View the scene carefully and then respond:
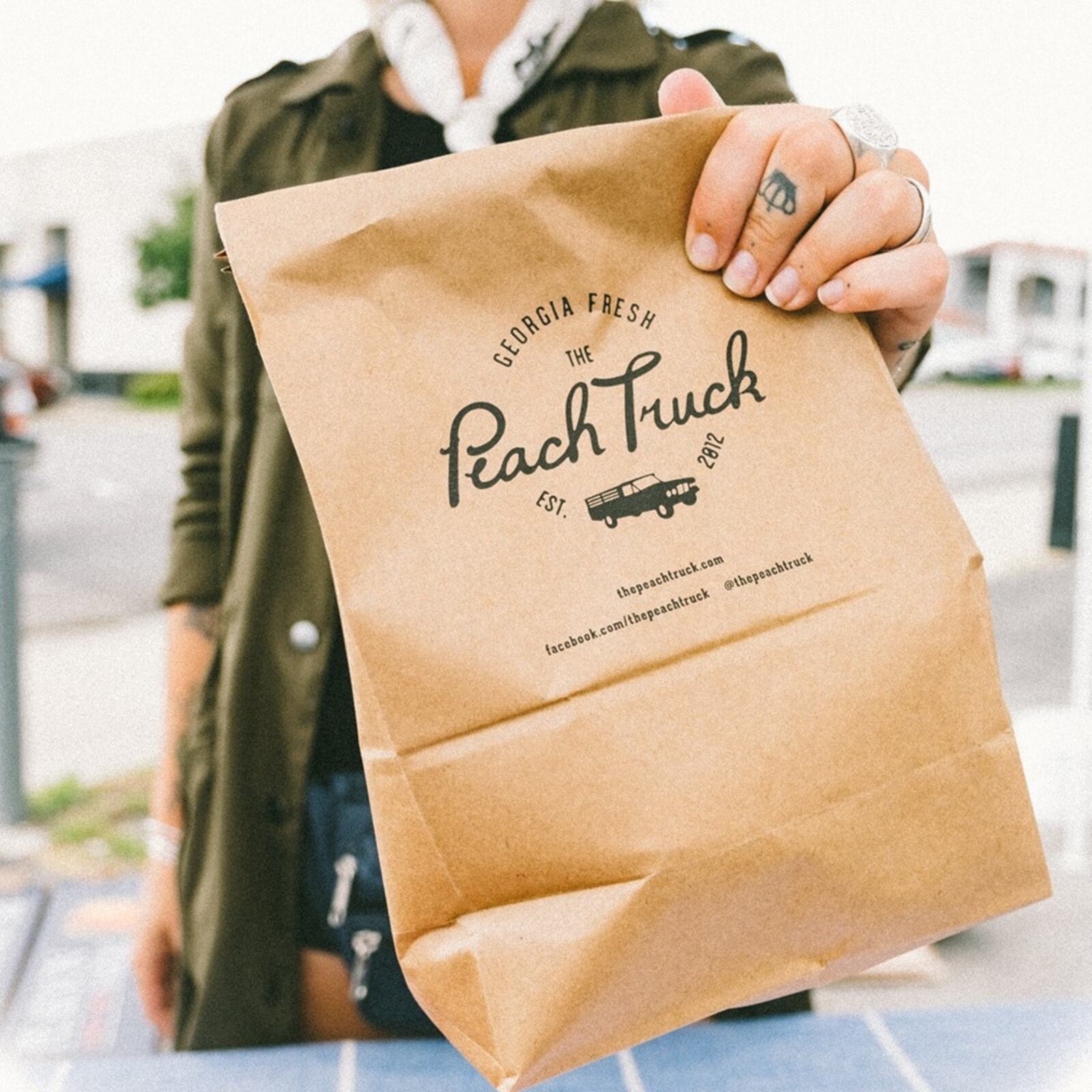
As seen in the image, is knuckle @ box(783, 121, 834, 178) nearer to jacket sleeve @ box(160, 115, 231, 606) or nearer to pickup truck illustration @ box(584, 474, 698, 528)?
pickup truck illustration @ box(584, 474, 698, 528)

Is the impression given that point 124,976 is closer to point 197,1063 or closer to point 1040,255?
point 197,1063

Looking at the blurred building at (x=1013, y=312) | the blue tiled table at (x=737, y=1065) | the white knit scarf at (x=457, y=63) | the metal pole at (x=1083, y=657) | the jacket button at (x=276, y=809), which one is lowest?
the blurred building at (x=1013, y=312)

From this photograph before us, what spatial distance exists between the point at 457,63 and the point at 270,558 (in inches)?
21.0

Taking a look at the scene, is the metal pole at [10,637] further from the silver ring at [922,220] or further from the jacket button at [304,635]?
the silver ring at [922,220]

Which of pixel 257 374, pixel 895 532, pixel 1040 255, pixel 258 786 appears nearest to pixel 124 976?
pixel 258 786

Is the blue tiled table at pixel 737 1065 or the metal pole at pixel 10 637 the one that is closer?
the blue tiled table at pixel 737 1065

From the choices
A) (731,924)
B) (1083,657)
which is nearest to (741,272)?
(731,924)

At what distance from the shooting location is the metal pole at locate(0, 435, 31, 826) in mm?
3004

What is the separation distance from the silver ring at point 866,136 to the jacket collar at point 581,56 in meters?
0.41

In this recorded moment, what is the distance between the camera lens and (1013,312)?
102ft

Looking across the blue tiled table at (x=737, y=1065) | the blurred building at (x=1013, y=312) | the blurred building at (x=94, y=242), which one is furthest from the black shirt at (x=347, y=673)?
the blurred building at (x=94, y=242)

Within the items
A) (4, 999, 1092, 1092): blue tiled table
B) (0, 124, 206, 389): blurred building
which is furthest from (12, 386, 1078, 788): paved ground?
(0, 124, 206, 389): blurred building

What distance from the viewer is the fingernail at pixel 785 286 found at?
2.31ft

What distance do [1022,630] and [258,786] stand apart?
5.42 metres
